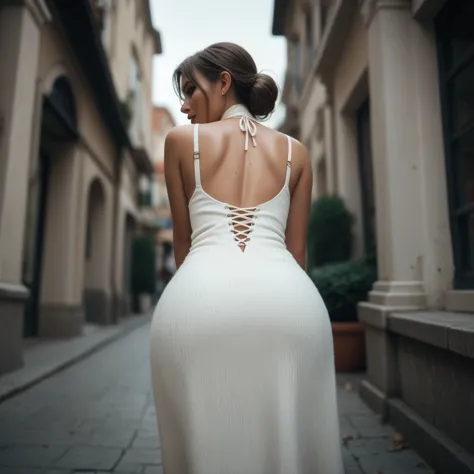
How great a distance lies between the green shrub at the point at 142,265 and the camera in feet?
52.4

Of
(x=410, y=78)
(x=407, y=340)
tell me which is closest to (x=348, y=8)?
(x=410, y=78)

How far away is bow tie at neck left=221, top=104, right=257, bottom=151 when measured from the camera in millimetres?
1426

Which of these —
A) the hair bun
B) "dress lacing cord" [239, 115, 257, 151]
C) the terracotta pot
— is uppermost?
the hair bun

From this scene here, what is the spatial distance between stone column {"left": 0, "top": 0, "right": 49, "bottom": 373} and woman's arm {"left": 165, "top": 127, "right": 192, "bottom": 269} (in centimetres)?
401

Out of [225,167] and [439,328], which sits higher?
[225,167]

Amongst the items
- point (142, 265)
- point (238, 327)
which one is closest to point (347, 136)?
point (238, 327)

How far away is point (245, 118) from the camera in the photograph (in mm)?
1467

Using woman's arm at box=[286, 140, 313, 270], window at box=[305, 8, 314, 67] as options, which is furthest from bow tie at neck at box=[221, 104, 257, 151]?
window at box=[305, 8, 314, 67]

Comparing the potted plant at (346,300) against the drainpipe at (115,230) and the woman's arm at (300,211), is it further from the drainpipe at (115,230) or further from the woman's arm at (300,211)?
the drainpipe at (115,230)

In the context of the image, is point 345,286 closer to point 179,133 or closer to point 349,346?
point 349,346

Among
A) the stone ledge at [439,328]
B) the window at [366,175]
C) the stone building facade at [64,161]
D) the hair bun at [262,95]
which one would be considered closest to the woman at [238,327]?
the hair bun at [262,95]

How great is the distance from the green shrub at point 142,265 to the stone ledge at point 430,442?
13.3 meters

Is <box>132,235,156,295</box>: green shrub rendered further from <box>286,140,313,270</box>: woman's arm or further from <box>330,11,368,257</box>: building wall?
<box>286,140,313,270</box>: woman's arm

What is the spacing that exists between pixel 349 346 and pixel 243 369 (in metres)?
4.38
